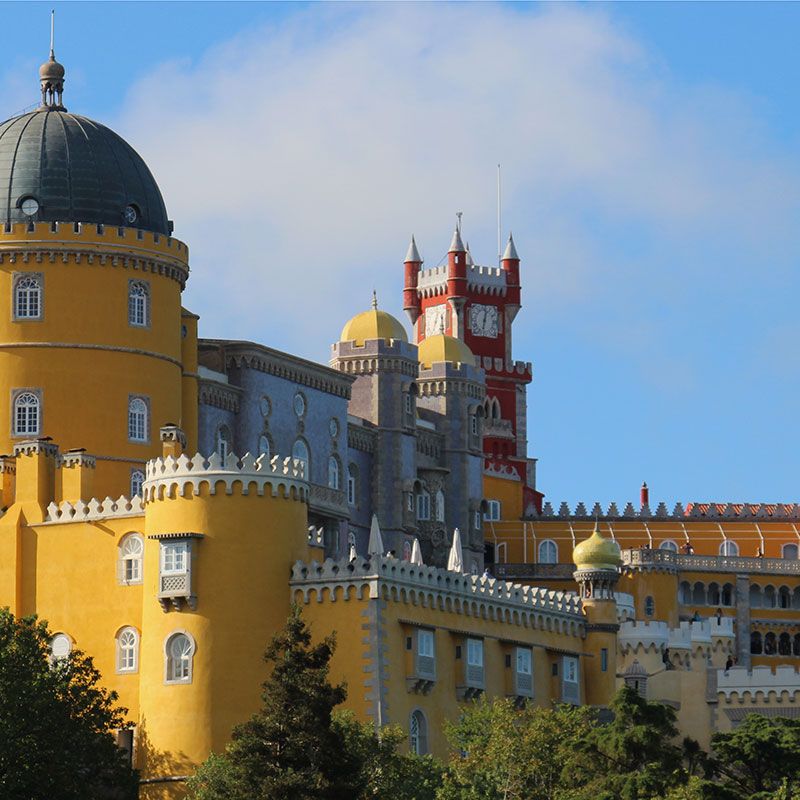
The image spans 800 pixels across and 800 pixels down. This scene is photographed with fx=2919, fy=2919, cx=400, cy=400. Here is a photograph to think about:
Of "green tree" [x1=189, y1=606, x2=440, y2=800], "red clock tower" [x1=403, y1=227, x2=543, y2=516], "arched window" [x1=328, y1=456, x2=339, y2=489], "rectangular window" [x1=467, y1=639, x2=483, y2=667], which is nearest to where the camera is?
"green tree" [x1=189, y1=606, x2=440, y2=800]

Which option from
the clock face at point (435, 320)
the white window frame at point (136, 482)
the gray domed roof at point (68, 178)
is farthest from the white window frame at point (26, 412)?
the clock face at point (435, 320)

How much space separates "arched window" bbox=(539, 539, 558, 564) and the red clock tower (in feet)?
57.7

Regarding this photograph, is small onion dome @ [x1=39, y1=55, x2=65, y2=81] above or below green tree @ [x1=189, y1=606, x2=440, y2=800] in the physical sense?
above

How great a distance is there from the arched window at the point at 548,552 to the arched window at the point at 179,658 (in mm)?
54245

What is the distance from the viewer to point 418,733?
302 feet

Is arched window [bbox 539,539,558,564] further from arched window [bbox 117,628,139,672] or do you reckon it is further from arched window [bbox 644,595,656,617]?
arched window [bbox 117,628,139,672]

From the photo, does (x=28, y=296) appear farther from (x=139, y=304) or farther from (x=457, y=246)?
(x=457, y=246)

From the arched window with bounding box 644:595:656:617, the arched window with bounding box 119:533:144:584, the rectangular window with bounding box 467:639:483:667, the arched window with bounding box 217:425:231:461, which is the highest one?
the arched window with bounding box 217:425:231:461

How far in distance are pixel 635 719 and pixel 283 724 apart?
16.1 meters

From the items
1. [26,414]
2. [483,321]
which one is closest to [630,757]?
[26,414]

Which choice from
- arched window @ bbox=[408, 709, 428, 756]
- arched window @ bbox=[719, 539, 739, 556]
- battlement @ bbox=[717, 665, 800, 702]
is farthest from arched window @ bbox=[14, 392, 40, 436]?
arched window @ bbox=[719, 539, 739, 556]

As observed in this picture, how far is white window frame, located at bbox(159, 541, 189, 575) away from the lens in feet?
292

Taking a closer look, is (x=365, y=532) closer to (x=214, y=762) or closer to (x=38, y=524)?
(x=38, y=524)

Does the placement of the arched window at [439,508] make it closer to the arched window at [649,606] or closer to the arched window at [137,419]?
the arched window at [649,606]
